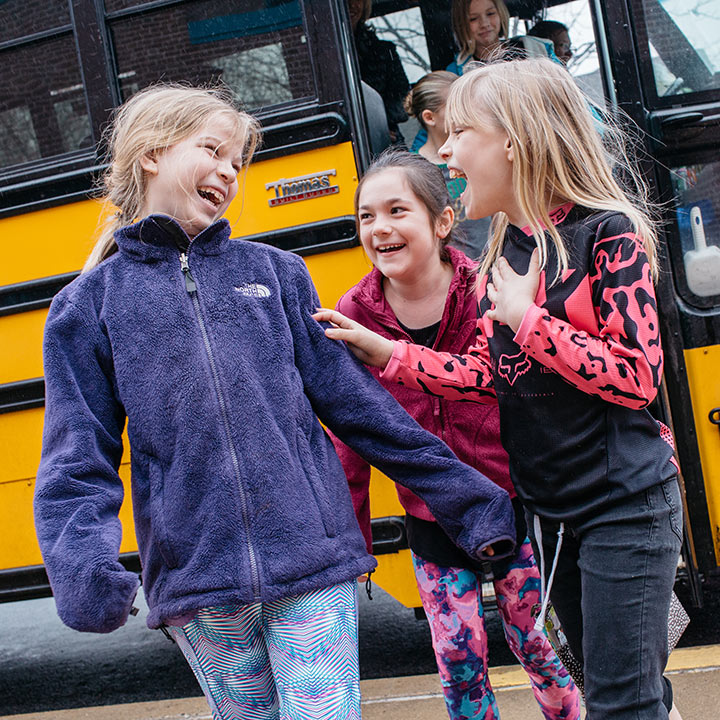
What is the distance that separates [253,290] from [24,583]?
173cm

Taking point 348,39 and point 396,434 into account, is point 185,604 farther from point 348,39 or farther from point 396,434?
point 348,39

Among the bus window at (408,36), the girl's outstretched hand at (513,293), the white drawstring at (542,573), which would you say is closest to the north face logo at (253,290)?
the girl's outstretched hand at (513,293)

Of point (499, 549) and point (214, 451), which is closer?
point (214, 451)

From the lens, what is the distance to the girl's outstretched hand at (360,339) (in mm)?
1727

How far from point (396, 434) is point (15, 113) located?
1817 mm

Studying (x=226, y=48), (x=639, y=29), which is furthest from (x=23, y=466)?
(x=639, y=29)

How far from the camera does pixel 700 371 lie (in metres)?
2.53

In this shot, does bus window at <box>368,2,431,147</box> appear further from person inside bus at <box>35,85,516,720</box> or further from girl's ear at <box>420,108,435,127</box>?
person inside bus at <box>35,85,516,720</box>

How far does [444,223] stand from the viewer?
215cm

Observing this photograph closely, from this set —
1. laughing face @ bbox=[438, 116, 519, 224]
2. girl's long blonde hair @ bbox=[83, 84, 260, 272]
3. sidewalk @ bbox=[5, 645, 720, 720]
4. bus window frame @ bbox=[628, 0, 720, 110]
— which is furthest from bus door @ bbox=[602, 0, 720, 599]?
girl's long blonde hair @ bbox=[83, 84, 260, 272]

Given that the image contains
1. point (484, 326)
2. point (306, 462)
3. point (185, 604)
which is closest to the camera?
point (185, 604)

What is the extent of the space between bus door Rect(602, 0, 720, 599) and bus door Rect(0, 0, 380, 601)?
791mm

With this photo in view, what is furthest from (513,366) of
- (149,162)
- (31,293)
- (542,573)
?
(31,293)

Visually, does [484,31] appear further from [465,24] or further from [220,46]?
[220,46]
